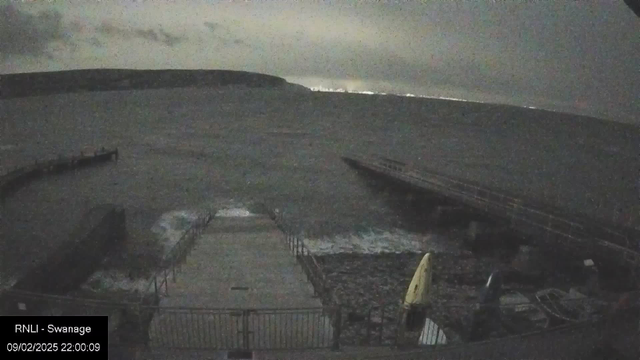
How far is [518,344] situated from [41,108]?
3384 inches

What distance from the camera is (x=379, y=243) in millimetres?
14969

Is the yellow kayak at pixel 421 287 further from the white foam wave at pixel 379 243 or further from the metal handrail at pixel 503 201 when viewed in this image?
the white foam wave at pixel 379 243

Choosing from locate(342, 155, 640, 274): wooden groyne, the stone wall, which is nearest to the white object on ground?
the stone wall

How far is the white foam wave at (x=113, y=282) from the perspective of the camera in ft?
31.2

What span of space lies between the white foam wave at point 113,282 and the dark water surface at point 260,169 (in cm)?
124

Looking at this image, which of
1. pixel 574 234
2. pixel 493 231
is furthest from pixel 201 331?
pixel 493 231

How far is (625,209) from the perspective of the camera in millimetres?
22953

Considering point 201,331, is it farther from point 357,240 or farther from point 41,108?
point 41,108

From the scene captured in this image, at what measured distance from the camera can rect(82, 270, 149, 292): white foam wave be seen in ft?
31.2

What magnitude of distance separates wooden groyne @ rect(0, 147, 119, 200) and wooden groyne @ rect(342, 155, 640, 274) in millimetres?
15778

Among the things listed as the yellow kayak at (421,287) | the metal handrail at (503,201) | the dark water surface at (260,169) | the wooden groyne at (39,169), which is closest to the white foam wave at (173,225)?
the dark water surface at (260,169)

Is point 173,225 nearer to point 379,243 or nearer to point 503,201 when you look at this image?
point 379,243
